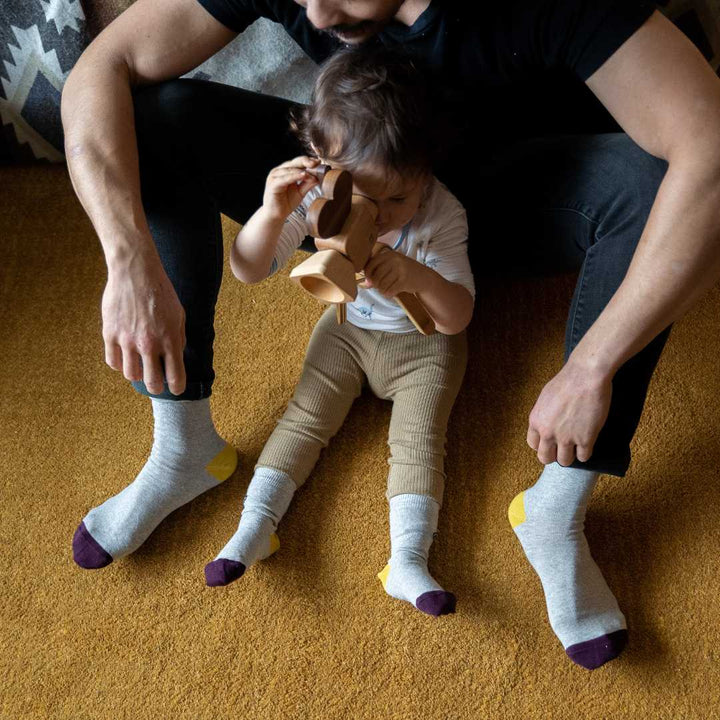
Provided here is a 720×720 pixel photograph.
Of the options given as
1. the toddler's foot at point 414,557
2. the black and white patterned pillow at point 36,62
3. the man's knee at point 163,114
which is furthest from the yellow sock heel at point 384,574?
the black and white patterned pillow at point 36,62

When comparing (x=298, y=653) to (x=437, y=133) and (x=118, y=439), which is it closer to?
(x=118, y=439)

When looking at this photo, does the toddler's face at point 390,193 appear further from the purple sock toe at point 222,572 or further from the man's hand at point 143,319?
the purple sock toe at point 222,572

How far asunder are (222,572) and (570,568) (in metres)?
0.43

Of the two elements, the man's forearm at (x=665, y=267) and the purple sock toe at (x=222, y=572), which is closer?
the man's forearm at (x=665, y=267)

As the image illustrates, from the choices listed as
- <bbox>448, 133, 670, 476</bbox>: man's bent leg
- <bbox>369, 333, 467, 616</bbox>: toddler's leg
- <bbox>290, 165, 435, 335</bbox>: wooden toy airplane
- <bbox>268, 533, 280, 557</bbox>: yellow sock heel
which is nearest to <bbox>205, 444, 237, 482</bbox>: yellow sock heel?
<bbox>268, 533, 280, 557</bbox>: yellow sock heel

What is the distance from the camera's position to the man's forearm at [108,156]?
0.88m

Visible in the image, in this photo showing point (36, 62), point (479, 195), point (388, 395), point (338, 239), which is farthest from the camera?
point (36, 62)

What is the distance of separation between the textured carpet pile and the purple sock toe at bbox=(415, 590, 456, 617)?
0.17ft

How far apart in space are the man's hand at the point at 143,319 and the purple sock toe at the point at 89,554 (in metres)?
0.27

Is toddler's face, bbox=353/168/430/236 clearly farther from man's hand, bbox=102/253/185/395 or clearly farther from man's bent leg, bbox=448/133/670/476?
man's hand, bbox=102/253/185/395

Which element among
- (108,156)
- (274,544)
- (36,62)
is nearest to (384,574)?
(274,544)

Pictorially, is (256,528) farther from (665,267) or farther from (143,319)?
(665,267)

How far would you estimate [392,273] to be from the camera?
0.85m

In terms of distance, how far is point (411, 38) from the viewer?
0.88m
